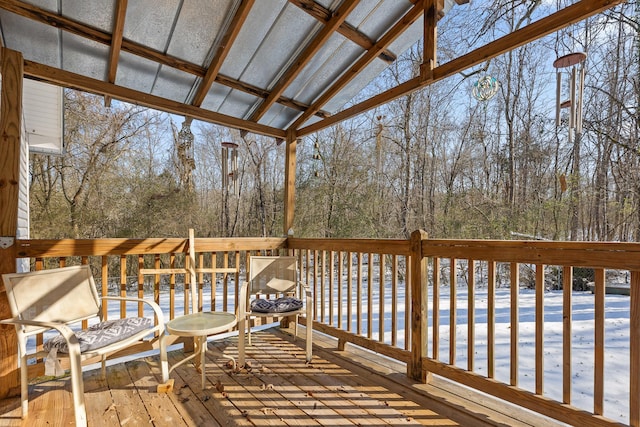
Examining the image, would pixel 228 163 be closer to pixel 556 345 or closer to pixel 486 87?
pixel 486 87

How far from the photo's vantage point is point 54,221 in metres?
6.65

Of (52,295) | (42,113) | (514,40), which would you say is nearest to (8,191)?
(52,295)

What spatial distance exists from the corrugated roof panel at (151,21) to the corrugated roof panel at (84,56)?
338 millimetres

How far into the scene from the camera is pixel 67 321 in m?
2.18

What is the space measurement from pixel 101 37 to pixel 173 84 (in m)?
0.76

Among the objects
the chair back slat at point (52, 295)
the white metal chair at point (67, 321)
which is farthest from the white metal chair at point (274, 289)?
the chair back slat at point (52, 295)

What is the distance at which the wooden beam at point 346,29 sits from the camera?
2541mm

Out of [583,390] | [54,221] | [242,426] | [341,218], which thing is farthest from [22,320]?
[341,218]

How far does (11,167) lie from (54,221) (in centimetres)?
556

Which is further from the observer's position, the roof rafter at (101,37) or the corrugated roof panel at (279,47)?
the corrugated roof panel at (279,47)

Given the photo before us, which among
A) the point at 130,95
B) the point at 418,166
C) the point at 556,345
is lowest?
the point at 556,345

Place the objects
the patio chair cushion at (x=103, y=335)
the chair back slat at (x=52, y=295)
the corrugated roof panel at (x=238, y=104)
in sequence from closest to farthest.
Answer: the patio chair cushion at (x=103, y=335) < the chair back slat at (x=52, y=295) < the corrugated roof panel at (x=238, y=104)

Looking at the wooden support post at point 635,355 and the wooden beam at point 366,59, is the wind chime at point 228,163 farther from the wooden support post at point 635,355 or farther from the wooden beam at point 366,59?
the wooden support post at point 635,355

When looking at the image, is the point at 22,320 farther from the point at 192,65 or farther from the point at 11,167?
the point at 192,65
